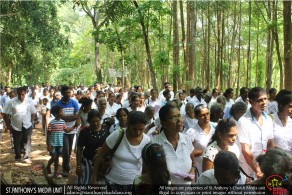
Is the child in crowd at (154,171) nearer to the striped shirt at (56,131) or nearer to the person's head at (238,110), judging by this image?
the person's head at (238,110)

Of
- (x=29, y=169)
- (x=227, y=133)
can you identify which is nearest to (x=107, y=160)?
(x=227, y=133)

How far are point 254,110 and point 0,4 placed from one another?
10630mm

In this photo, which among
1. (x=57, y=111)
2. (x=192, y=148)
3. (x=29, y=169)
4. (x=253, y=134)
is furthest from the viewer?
(x=29, y=169)

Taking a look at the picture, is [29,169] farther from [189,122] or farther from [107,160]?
[107,160]

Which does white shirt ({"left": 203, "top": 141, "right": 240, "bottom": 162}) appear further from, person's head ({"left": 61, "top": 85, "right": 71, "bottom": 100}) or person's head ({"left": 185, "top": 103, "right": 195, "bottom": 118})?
person's head ({"left": 61, "top": 85, "right": 71, "bottom": 100})

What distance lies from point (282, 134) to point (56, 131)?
3999mm

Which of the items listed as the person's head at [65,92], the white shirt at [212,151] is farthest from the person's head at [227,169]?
the person's head at [65,92]

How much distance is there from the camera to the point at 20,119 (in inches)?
303

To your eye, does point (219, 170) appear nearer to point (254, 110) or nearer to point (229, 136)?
point (229, 136)

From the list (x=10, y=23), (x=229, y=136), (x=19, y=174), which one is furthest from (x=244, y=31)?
(x=229, y=136)

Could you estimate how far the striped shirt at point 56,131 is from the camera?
631 centimetres

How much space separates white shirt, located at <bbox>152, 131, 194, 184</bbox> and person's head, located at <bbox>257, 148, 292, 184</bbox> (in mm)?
939

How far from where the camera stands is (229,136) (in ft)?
11.0

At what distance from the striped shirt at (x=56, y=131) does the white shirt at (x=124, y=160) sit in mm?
3030
